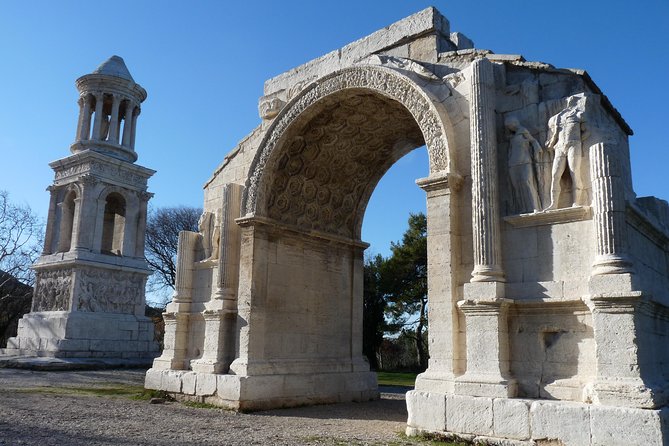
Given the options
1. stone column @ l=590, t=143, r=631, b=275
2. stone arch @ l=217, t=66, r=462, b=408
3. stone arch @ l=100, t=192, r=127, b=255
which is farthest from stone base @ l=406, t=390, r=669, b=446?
stone arch @ l=100, t=192, r=127, b=255

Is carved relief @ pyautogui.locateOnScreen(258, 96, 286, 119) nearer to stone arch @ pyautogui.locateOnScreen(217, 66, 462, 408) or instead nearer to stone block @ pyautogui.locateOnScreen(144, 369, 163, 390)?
stone arch @ pyautogui.locateOnScreen(217, 66, 462, 408)

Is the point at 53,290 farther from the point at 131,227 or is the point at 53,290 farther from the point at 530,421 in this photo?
the point at 530,421

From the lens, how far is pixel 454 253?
7453mm

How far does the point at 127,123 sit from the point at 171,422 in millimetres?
16821

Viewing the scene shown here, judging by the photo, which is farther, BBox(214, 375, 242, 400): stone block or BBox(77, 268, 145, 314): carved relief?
BBox(77, 268, 145, 314): carved relief

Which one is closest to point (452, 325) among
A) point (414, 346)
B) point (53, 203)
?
point (53, 203)

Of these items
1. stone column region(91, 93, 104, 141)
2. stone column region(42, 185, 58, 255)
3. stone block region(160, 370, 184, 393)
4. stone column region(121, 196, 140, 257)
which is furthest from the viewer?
stone column region(91, 93, 104, 141)

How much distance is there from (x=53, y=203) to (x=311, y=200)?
13.9 meters

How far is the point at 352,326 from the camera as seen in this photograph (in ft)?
38.2

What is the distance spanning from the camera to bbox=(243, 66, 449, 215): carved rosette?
796 centimetres

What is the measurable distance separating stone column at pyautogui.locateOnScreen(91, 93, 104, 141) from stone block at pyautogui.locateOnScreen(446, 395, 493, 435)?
1845 centimetres

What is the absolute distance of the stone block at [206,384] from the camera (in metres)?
9.69

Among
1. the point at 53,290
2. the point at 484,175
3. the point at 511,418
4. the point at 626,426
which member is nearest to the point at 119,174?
the point at 53,290

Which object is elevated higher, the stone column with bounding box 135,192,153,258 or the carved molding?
the stone column with bounding box 135,192,153,258
